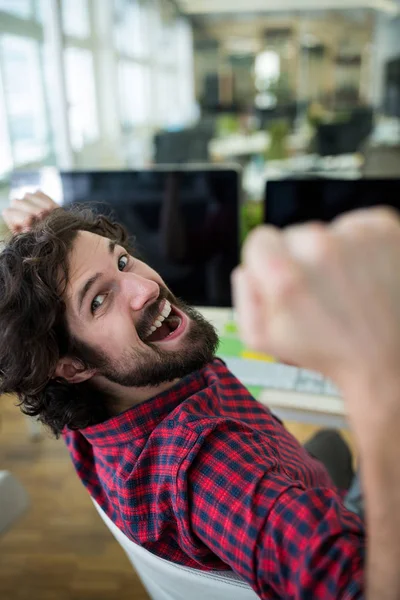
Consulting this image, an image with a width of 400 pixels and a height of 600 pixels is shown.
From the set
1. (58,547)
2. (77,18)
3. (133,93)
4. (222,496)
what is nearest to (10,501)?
(222,496)

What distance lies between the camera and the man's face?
2.95ft

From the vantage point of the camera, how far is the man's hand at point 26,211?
1.14 m

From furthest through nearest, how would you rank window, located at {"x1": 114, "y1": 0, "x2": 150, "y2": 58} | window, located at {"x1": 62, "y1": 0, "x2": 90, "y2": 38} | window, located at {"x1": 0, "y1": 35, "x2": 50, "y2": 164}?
window, located at {"x1": 114, "y1": 0, "x2": 150, "y2": 58}
window, located at {"x1": 62, "y1": 0, "x2": 90, "y2": 38}
window, located at {"x1": 0, "y1": 35, "x2": 50, "y2": 164}

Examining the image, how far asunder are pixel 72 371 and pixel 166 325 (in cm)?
23

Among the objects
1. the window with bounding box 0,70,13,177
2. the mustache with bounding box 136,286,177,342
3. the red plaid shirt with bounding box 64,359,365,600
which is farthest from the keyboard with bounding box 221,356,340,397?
the window with bounding box 0,70,13,177

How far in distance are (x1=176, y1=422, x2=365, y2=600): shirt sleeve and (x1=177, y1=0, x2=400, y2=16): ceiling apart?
611 cm

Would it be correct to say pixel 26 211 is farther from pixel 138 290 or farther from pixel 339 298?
pixel 339 298

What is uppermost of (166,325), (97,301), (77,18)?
(77,18)

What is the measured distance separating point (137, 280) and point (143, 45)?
5791mm

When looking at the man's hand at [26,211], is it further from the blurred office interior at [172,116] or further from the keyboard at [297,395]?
the keyboard at [297,395]

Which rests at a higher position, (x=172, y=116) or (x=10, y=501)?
(x=172, y=116)

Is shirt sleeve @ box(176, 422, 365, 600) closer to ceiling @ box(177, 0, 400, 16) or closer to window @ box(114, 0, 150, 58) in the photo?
window @ box(114, 0, 150, 58)

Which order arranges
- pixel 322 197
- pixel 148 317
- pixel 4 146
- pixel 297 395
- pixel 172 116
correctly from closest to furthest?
pixel 148 317
pixel 297 395
pixel 322 197
pixel 4 146
pixel 172 116

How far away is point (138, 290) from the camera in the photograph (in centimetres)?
93
